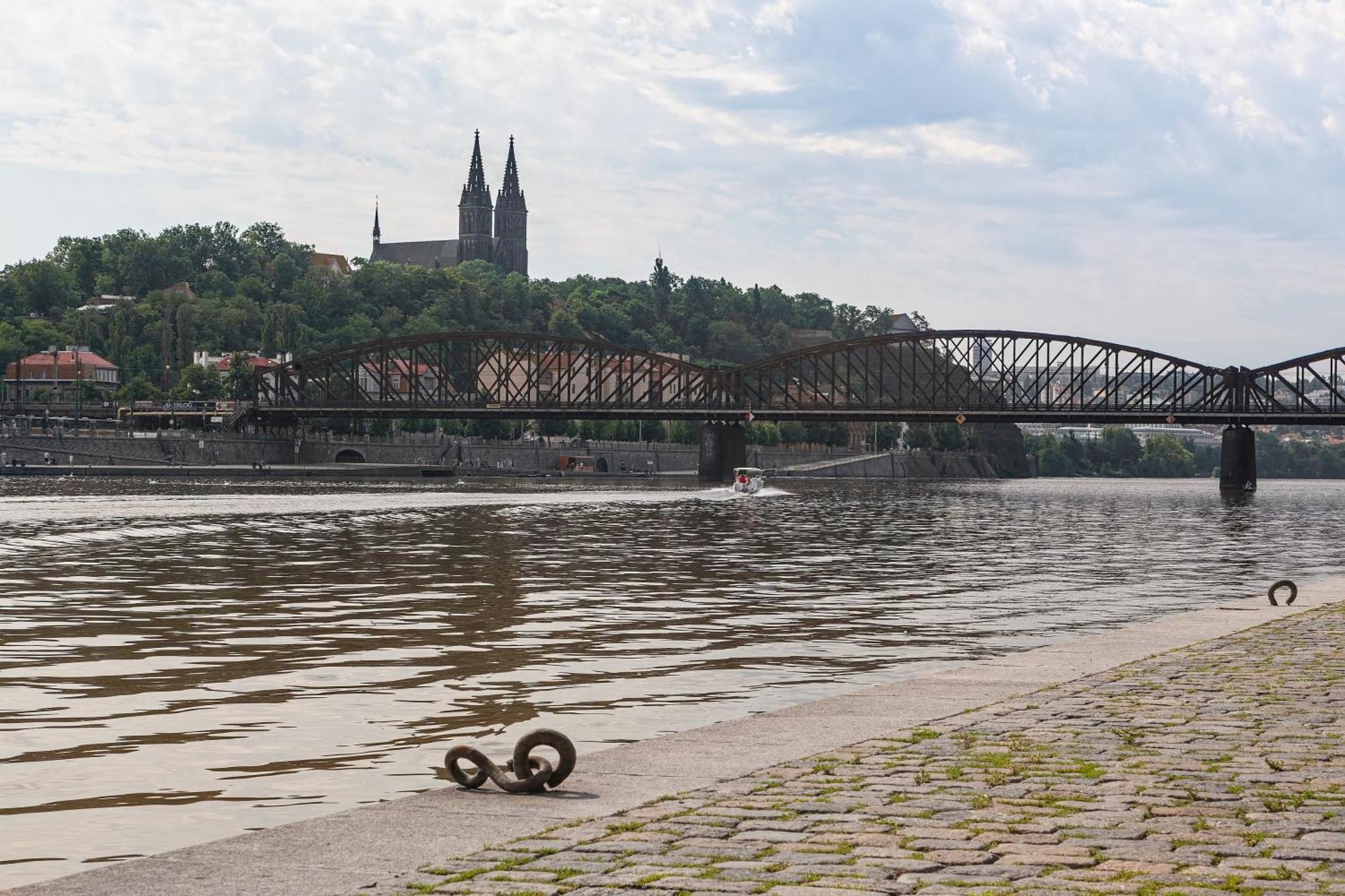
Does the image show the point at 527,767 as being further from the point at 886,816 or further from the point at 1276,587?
the point at 1276,587

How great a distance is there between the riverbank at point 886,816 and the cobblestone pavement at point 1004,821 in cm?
2

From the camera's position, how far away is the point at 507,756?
53.9 ft

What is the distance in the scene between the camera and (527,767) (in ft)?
42.5

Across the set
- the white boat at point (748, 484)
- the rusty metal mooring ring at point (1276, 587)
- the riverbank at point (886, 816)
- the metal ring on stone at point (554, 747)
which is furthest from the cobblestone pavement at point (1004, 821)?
the white boat at point (748, 484)

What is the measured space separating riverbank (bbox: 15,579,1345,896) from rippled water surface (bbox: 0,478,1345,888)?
2.28m

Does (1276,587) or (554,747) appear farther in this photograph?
(1276,587)

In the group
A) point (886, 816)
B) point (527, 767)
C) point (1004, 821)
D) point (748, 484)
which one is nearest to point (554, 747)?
point (527, 767)

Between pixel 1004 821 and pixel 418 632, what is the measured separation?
19.2 m

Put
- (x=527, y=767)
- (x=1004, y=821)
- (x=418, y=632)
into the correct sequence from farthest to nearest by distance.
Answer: (x=418, y=632) < (x=527, y=767) < (x=1004, y=821)

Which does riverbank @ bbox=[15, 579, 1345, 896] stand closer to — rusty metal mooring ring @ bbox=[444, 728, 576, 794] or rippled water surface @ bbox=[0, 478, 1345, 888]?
rusty metal mooring ring @ bbox=[444, 728, 576, 794]

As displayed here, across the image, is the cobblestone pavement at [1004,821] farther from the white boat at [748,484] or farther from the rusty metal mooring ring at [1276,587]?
the white boat at [748,484]

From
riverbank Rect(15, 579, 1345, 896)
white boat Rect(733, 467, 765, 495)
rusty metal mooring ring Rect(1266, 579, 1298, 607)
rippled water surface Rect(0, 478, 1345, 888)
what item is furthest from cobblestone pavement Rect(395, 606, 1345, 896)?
white boat Rect(733, 467, 765, 495)

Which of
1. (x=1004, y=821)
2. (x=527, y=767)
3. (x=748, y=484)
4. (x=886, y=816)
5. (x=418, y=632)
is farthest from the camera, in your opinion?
(x=748, y=484)

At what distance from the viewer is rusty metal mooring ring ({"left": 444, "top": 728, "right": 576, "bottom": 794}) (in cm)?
1288
